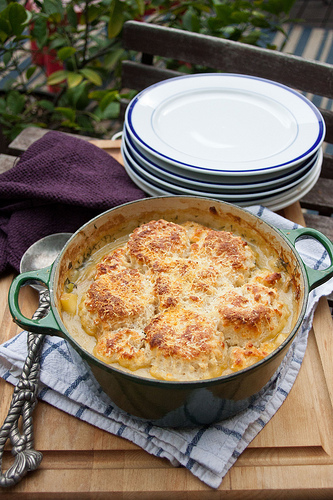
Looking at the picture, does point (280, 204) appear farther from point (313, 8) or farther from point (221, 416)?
point (313, 8)

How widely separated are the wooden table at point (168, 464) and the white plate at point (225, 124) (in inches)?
26.1

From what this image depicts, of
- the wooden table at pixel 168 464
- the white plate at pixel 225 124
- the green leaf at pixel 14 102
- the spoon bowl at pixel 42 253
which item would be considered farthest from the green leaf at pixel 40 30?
the wooden table at pixel 168 464

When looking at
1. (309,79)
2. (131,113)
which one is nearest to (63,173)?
(131,113)

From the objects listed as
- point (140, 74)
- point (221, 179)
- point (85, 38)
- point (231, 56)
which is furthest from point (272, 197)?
point (85, 38)

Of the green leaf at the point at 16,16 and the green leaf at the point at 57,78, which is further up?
the green leaf at the point at 16,16

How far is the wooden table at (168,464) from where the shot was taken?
92 cm

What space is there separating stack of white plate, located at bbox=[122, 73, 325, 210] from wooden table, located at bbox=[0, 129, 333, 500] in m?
0.60

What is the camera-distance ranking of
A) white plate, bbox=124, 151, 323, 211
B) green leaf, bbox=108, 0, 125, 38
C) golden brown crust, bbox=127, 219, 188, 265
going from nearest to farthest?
1. golden brown crust, bbox=127, 219, 188, 265
2. white plate, bbox=124, 151, 323, 211
3. green leaf, bbox=108, 0, 125, 38

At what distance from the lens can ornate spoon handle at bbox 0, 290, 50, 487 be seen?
91 centimetres

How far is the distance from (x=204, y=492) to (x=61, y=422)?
0.33 m

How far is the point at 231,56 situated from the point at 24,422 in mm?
1625

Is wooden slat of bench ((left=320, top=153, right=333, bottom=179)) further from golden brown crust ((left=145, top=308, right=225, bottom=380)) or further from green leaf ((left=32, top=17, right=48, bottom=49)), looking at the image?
green leaf ((left=32, top=17, right=48, bottom=49))

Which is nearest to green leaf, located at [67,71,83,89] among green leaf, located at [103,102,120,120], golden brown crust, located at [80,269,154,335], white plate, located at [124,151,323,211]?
green leaf, located at [103,102,120,120]

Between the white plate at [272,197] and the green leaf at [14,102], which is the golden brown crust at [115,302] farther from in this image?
the green leaf at [14,102]
